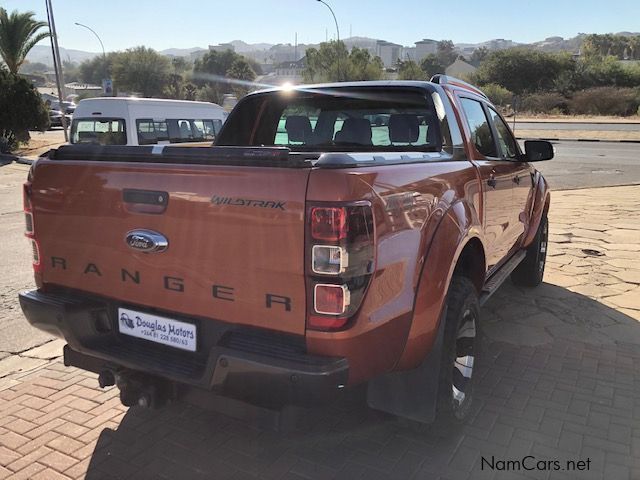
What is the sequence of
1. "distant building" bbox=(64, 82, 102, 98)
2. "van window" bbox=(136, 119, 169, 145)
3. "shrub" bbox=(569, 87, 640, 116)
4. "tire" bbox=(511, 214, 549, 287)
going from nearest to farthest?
1. "tire" bbox=(511, 214, 549, 287)
2. "van window" bbox=(136, 119, 169, 145)
3. "shrub" bbox=(569, 87, 640, 116)
4. "distant building" bbox=(64, 82, 102, 98)

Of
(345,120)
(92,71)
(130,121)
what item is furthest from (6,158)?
(92,71)

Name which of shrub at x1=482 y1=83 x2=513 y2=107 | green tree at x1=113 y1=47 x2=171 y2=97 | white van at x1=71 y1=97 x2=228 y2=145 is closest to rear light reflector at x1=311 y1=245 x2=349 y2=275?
white van at x1=71 y1=97 x2=228 y2=145

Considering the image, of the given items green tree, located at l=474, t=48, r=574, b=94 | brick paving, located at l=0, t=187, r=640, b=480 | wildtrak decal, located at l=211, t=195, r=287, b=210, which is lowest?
brick paving, located at l=0, t=187, r=640, b=480

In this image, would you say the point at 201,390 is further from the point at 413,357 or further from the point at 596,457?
the point at 596,457

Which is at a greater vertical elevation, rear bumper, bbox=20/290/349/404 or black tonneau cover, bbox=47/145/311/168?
black tonneau cover, bbox=47/145/311/168

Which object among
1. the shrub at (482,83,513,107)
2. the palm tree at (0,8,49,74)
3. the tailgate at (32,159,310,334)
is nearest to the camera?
the tailgate at (32,159,310,334)

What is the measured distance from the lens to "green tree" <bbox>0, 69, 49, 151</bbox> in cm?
2044

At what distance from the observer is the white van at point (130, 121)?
1423 centimetres

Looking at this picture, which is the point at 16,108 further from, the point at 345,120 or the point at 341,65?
the point at 341,65

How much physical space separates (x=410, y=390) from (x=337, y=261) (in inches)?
38.0

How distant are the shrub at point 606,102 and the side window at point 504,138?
54893 mm

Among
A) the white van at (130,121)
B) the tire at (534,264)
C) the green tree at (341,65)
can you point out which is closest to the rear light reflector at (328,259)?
the tire at (534,264)

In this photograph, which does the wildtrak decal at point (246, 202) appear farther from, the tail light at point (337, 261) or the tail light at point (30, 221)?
the tail light at point (30, 221)

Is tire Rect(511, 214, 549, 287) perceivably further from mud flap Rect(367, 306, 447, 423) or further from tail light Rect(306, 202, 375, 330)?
tail light Rect(306, 202, 375, 330)
